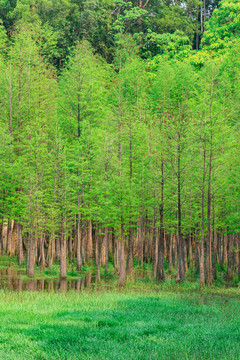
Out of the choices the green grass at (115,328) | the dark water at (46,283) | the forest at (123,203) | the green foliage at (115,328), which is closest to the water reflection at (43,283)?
the dark water at (46,283)

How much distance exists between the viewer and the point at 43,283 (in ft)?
83.6

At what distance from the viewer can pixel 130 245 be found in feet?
93.2

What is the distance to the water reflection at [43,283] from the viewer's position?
22.7 meters

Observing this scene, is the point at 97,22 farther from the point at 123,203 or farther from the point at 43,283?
the point at 43,283

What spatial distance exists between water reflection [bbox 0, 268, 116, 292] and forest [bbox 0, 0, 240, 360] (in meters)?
0.15

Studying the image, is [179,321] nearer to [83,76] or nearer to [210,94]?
[210,94]

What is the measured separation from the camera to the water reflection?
2273 centimetres

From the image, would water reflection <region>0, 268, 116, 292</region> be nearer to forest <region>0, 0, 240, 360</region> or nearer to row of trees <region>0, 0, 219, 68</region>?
forest <region>0, 0, 240, 360</region>

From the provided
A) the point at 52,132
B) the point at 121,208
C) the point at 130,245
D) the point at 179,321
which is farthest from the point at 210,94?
the point at 179,321

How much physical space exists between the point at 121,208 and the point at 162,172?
4.24 metres

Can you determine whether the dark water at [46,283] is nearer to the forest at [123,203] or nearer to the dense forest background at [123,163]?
the forest at [123,203]

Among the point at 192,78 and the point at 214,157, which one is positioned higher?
the point at 192,78

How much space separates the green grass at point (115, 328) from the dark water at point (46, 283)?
14.1ft

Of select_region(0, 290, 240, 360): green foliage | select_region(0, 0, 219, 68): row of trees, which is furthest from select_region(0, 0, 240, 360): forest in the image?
select_region(0, 0, 219, 68): row of trees
